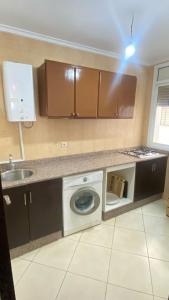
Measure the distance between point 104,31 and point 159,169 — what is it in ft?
7.31

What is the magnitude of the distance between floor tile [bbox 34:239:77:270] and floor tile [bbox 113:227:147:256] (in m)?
0.54

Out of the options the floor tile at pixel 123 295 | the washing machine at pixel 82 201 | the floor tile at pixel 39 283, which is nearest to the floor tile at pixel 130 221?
the washing machine at pixel 82 201

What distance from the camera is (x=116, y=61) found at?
279 cm

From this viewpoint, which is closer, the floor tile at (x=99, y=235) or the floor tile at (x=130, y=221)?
the floor tile at (x=99, y=235)

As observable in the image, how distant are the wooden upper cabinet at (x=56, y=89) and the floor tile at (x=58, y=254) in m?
1.55

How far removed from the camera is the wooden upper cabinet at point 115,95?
2.35 m

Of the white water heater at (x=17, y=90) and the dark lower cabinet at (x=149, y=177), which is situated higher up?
the white water heater at (x=17, y=90)

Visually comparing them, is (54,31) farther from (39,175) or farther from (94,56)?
(39,175)

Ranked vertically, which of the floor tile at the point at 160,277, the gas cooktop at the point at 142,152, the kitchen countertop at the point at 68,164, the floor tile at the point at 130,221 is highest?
the gas cooktop at the point at 142,152

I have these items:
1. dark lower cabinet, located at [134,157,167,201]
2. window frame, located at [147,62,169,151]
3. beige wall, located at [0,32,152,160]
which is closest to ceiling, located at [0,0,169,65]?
beige wall, located at [0,32,152,160]

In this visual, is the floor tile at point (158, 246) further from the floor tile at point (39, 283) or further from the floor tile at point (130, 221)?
the floor tile at point (39, 283)

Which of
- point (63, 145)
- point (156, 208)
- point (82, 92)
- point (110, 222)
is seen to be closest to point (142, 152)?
point (156, 208)

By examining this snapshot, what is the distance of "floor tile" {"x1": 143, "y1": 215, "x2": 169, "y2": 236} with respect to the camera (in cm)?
230

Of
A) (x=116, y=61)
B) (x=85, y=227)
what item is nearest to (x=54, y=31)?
(x=116, y=61)
